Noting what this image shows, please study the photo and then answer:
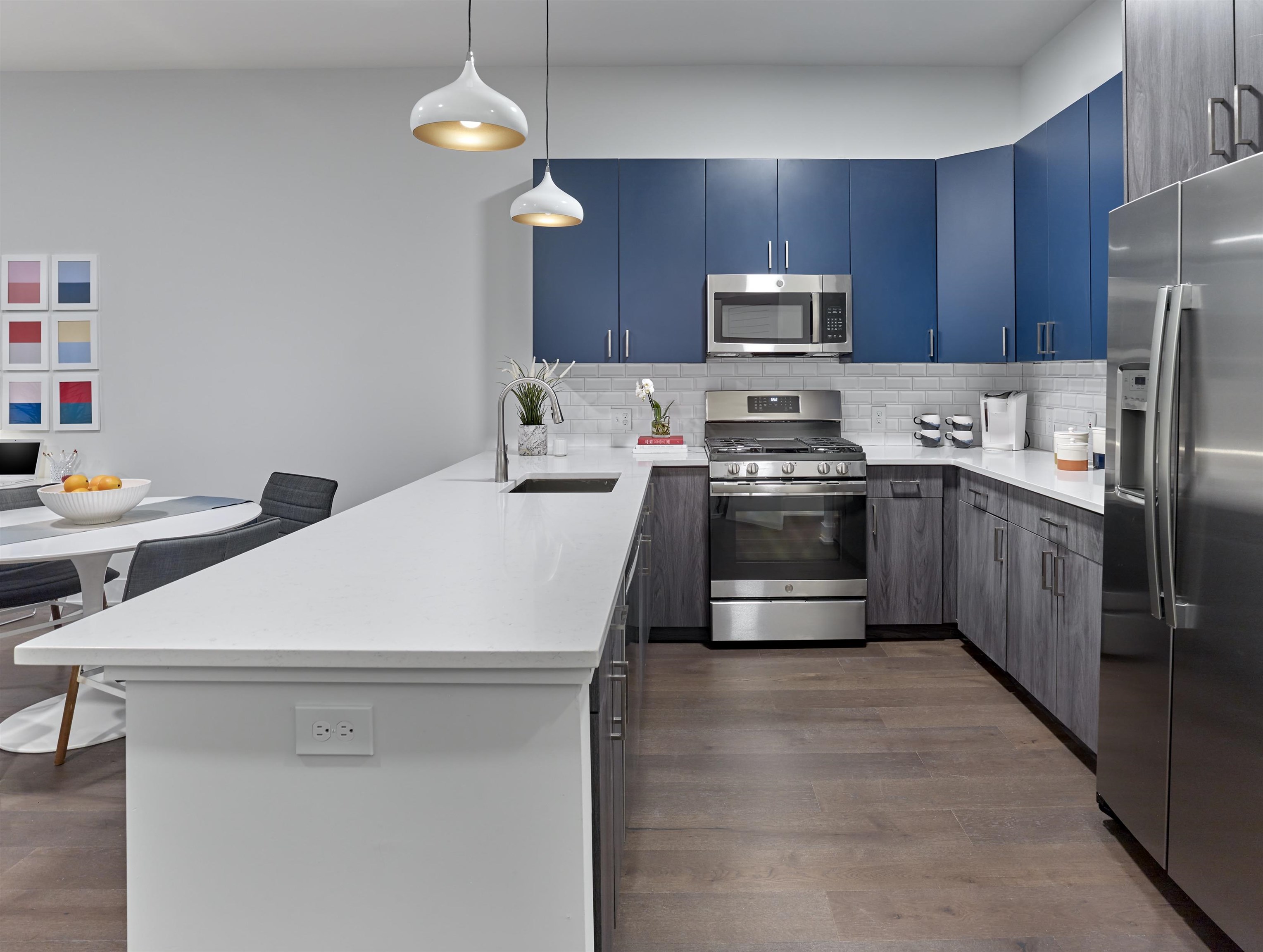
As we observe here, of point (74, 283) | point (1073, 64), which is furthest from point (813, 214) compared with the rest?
point (74, 283)

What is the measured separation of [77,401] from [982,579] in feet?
15.5

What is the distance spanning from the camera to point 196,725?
46.4 inches

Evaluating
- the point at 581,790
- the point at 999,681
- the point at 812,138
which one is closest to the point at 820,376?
the point at 812,138

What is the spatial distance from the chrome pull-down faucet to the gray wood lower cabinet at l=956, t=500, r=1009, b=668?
6.05 ft

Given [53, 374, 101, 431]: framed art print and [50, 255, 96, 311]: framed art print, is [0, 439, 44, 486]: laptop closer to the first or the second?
[53, 374, 101, 431]: framed art print

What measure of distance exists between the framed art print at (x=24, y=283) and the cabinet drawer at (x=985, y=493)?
4.84m

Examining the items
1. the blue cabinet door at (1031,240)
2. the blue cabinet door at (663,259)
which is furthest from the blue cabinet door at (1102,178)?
the blue cabinet door at (663,259)

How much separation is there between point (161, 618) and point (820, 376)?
3718 millimetres

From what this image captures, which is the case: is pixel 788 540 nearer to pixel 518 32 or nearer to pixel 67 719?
pixel 518 32

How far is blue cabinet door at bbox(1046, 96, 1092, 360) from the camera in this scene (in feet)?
10.6

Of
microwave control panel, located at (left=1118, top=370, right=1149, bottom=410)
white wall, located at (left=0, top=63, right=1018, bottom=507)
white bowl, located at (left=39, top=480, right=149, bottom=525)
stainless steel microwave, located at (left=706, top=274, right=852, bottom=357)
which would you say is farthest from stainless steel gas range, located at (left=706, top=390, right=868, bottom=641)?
white bowl, located at (left=39, top=480, right=149, bottom=525)

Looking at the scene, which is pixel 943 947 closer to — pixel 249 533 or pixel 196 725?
pixel 196 725

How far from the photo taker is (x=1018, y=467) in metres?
3.45

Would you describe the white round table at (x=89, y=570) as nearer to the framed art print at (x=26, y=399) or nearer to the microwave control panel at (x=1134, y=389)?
the framed art print at (x=26, y=399)
